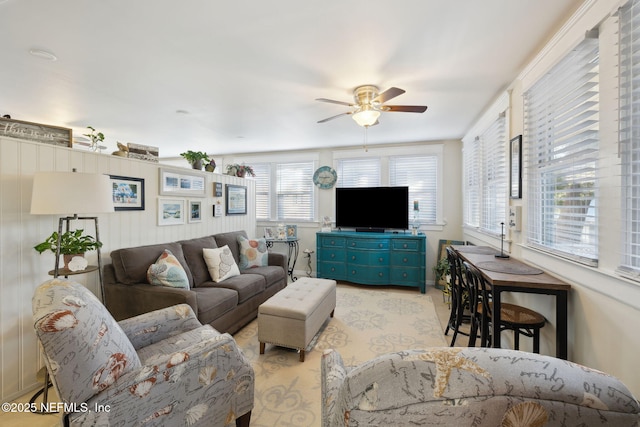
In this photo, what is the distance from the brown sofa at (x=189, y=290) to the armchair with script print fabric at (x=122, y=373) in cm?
86

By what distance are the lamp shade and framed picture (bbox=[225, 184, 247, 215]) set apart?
7.74 ft

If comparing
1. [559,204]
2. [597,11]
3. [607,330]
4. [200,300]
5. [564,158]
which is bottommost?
[200,300]

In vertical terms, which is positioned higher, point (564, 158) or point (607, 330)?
point (564, 158)

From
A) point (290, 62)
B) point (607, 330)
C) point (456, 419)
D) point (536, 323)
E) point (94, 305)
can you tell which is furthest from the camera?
point (290, 62)

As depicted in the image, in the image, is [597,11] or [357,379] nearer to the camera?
[357,379]

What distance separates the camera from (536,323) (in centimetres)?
175

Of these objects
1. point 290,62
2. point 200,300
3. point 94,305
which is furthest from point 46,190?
point 290,62

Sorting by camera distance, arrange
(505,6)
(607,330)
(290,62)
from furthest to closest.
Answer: (290,62)
(505,6)
(607,330)

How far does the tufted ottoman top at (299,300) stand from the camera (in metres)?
2.36

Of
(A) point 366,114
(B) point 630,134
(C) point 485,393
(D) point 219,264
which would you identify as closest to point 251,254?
(D) point 219,264

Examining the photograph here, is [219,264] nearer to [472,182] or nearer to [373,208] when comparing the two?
[373,208]

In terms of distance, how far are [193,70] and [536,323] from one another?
330 cm

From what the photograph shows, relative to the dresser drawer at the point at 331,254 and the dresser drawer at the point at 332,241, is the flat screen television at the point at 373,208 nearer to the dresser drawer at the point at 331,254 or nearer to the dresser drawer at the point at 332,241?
the dresser drawer at the point at 332,241

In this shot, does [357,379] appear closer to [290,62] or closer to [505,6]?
[505,6]
